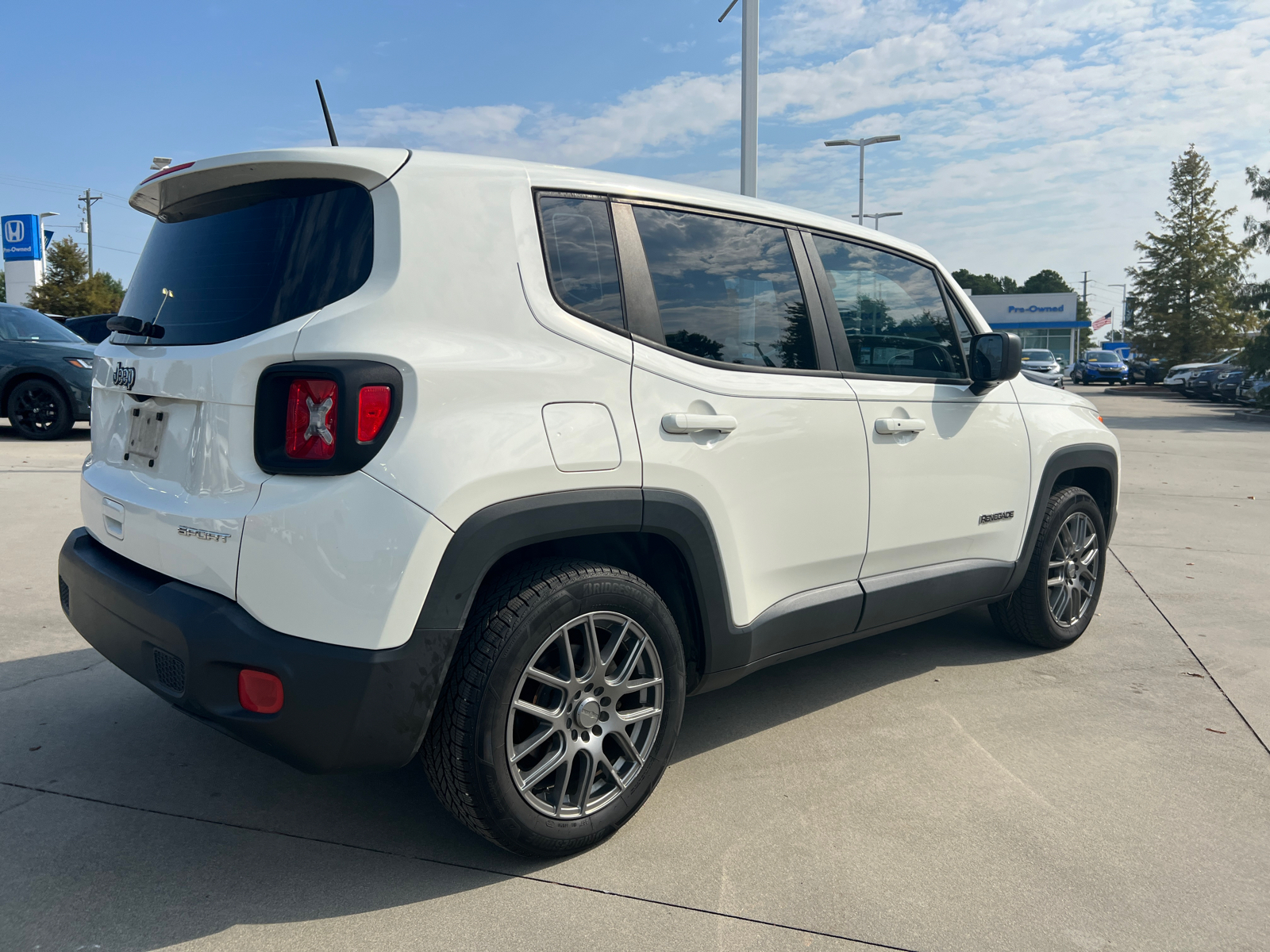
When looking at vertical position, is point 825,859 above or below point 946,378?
below

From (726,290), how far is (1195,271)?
1901 inches

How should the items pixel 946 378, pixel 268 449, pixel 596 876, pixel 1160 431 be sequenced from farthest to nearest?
pixel 1160 431 → pixel 946 378 → pixel 596 876 → pixel 268 449

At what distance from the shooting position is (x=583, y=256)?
271cm

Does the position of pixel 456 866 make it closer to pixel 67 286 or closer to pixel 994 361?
pixel 994 361

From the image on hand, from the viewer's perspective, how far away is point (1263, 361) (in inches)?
887

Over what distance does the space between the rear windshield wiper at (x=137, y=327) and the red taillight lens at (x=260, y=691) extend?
3.44 ft

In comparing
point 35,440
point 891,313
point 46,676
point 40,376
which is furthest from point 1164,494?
point 35,440

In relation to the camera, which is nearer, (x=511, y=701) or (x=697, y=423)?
(x=511, y=701)

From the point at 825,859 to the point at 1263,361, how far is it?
24729 millimetres

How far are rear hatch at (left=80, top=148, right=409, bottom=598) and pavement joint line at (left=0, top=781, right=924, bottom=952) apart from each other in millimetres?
799

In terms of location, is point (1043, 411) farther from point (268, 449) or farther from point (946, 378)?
point (268, 449)

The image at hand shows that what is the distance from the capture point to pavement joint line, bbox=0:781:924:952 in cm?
233

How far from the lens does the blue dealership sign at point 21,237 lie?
156 feet

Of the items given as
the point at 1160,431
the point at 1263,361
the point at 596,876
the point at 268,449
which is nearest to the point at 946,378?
the point at 596,876
